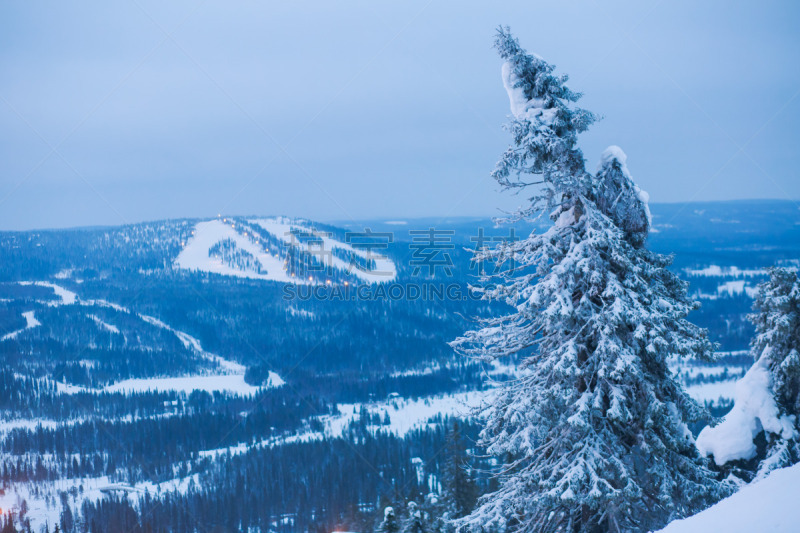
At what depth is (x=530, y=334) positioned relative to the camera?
408 inches

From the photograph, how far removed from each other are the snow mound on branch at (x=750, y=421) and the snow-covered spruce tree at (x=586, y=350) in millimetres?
11004

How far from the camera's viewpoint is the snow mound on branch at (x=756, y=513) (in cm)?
724

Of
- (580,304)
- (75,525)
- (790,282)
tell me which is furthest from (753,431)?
(75,525)

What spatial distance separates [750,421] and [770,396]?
3.53ft

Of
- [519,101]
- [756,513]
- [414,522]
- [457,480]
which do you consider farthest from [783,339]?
[414,522]

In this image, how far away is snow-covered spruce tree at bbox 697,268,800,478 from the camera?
59.2ft

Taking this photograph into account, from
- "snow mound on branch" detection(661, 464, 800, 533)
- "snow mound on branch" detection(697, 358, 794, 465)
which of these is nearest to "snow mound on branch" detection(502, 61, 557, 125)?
"snow mound on branch" detection(661, 464, 800, 533)

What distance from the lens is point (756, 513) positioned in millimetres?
7570

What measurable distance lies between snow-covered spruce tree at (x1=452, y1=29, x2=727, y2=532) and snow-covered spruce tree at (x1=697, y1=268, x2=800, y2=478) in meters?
10.2

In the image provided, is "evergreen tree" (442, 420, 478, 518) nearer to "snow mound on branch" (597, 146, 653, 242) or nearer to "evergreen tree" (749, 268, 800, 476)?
"evergreen tree" (749, 268, 800, 476)

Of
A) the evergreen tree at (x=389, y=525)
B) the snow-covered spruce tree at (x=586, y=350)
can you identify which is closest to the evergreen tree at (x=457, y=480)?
the evergreen tree at (x=389, y=525)

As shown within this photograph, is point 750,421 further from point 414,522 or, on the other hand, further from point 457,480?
point 414,522

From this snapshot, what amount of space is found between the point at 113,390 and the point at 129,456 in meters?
56.8

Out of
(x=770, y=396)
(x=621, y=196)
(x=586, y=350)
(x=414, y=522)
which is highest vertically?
(x=621, y=196)
